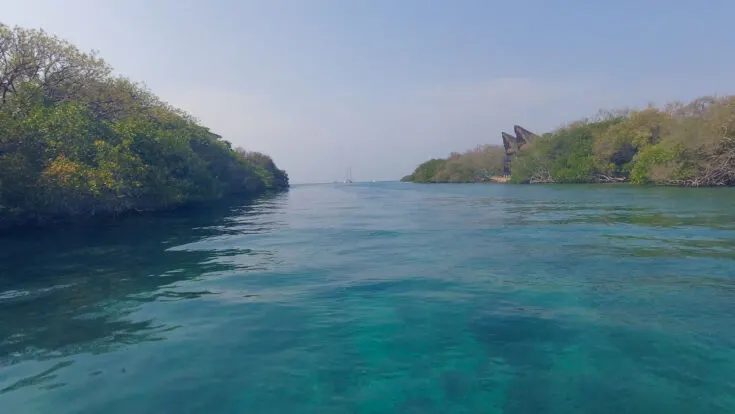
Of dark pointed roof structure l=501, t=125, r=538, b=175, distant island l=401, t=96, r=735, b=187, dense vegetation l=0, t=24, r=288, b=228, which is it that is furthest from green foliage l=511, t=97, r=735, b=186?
dense vegetation l=0, t=24, r=288, b=228

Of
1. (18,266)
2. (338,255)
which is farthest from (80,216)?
(338,255)

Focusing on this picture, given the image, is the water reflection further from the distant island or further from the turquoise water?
the distant island

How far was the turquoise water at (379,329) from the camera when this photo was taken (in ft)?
18.0

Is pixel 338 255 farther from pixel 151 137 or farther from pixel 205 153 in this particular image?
pixel 205 153

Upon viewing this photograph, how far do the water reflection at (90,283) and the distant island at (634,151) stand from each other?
5192 cm

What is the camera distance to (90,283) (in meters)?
11.7

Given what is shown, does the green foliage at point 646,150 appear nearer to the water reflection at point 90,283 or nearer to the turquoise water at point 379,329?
the turquoise water at point 379,329

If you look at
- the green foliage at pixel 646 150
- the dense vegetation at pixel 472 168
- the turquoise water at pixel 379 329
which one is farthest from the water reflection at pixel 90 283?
the dense vegetation at pixel 472 168

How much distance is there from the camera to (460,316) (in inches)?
327

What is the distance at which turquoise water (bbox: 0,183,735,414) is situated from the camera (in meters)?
5.48

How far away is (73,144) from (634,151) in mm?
81816

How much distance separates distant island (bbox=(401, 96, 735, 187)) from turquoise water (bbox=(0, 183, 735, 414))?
43.7 m

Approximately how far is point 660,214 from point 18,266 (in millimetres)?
28422

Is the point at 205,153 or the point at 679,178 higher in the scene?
the point at 205,153
